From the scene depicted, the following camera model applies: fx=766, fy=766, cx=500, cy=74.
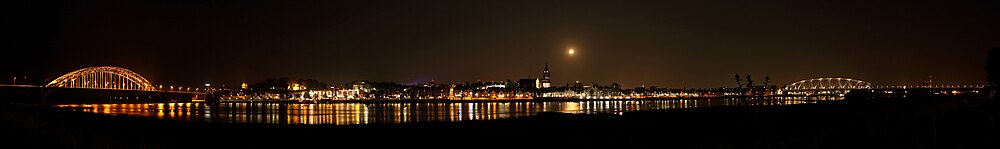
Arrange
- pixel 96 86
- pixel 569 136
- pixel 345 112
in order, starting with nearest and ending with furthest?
pixel 569 136
pixel 345 112
pixel 96 86

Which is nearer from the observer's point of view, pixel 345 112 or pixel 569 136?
pixel 569 136

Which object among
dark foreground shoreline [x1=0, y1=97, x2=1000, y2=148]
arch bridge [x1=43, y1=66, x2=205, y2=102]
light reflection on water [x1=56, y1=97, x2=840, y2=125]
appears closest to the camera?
dark foreground shoreline [x1=0, y1=97, x2=1000, y2=148]

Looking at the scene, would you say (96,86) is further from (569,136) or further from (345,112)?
(569,136)

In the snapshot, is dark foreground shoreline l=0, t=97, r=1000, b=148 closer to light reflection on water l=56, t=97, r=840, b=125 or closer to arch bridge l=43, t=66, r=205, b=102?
light reflection on water l=56, t=97, r=840, b=125

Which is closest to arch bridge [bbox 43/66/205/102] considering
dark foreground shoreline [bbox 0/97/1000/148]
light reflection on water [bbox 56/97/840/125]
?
light reflection on water [bbox 56/97/840/125]

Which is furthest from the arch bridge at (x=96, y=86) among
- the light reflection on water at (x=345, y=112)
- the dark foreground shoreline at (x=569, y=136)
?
the dark foreground shoreline at (x=569, y=136)

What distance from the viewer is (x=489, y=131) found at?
74.5ft

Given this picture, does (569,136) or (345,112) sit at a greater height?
(569,136)

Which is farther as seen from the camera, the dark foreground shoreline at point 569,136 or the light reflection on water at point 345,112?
the light reflection on water at point 345,112

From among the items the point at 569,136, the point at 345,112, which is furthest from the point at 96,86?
the point at 569,136

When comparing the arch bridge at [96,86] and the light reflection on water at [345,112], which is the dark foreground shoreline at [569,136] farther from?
the arch bridge at [96,86]

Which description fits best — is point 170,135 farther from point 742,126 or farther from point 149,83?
point 149,83

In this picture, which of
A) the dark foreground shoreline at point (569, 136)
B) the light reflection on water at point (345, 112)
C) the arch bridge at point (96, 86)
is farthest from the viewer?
the arch bridge at point (96, 86)

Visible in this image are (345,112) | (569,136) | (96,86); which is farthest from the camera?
(96,86)
